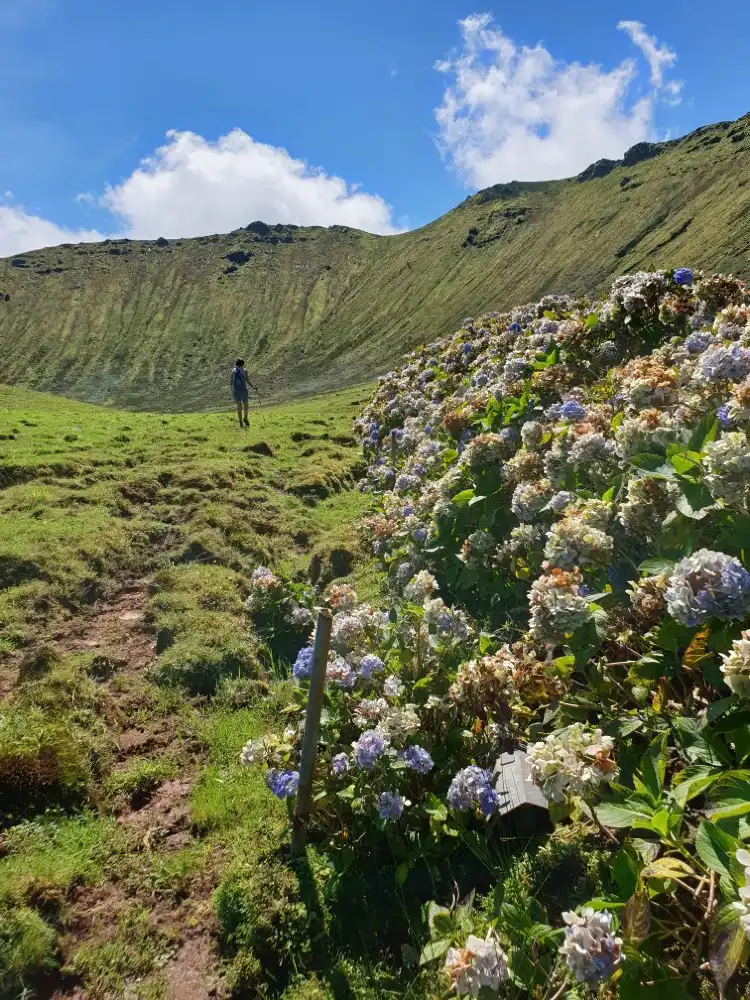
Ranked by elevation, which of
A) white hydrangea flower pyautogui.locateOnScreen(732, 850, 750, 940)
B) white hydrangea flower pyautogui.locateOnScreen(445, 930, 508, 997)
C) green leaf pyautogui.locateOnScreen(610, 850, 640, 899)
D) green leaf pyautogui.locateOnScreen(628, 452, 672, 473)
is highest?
green leaf pyautogui.locateOnScreen(628, 452, 672, 473)

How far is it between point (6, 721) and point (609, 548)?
5.52 m

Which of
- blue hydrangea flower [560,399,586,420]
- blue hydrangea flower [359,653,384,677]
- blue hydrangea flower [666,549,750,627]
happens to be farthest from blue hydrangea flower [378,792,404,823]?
blue hydrangea flower [560,399,586,420]

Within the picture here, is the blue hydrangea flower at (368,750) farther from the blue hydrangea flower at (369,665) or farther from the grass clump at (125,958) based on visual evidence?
the grass clump at (125,958)

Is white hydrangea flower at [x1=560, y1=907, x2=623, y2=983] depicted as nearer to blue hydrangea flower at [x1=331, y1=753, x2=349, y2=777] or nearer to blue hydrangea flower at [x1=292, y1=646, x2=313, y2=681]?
blue hydrangea flower at [x1=331, y1=753, x2=349, y2=777]

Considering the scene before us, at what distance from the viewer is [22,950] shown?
3510mm

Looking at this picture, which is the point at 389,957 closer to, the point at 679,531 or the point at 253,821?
the point at 253,821

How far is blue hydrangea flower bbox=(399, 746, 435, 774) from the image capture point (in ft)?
12.6

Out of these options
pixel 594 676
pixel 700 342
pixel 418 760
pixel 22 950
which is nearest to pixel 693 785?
pixel 594 676

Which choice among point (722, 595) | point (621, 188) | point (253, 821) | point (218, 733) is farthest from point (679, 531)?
point (621, 188)

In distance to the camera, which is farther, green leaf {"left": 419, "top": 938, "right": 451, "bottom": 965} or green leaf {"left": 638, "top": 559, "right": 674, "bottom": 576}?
green leaf {"left": 638, "top": 559, "right": 674, "bottom": 576}

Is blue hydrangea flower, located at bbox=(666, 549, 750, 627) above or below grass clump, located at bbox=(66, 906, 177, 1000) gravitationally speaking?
above

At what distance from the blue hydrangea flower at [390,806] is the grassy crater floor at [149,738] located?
72cm

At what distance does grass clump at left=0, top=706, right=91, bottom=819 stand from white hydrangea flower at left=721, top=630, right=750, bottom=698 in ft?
15.9

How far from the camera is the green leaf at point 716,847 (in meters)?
2.08
